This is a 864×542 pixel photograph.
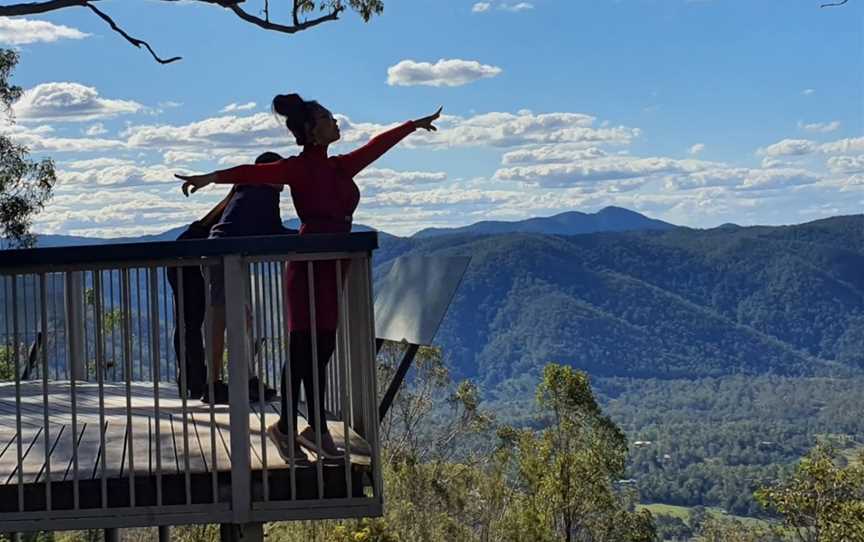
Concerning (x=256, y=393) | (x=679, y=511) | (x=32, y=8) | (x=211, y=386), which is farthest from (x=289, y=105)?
(x=679, y=511)

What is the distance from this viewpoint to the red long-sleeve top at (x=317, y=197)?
12.9 ft

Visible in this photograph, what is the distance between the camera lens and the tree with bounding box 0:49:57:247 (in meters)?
17.7

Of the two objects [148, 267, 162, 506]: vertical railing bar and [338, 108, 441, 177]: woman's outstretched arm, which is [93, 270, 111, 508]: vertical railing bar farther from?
[338, 108, 441, 177]: woman's outstretched arm

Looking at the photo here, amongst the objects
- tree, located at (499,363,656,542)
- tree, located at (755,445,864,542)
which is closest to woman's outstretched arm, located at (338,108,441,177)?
tree, located at (755,445,864,542)

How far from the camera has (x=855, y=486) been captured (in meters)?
17.2

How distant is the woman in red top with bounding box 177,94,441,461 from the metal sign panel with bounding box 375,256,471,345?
2.73 ft

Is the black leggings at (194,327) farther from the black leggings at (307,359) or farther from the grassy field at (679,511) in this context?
the grassy field at (679,511)

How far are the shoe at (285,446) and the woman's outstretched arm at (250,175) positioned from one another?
2.68 feet

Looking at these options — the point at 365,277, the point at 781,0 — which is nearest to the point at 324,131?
the point at 365,277

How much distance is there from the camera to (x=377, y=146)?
425 cm

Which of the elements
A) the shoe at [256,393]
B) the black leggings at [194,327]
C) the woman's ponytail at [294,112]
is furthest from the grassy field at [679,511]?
the woman's ponytail at [294,112]

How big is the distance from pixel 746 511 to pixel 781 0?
9202cm

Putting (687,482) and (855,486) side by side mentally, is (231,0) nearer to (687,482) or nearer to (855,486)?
(855,486)

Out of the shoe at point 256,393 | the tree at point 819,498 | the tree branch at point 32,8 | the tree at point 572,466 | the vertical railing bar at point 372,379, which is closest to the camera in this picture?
the vertical railing bar at point 372,379
